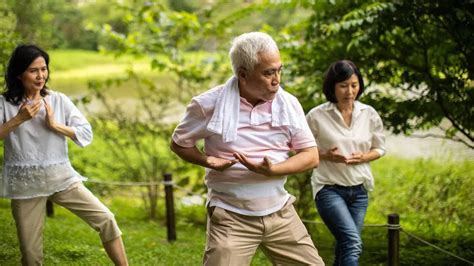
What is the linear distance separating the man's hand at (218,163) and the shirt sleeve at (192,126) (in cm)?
18

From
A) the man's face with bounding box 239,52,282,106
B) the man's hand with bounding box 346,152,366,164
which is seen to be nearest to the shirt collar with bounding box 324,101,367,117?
the man's hand with bounding box 346,152,366,164

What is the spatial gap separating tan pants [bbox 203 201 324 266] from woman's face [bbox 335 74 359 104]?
144 centimetres

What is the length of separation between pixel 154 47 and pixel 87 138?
4.49 m

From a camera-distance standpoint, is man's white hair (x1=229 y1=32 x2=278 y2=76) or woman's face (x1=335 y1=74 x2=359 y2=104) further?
woman's face (x1=335 y1=74 x2=359 y2=104)

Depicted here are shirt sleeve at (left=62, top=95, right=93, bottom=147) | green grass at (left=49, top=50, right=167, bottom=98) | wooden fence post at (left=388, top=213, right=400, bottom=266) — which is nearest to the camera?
shirt sleeve at (left=62, top=95, right=93, bottom=147)

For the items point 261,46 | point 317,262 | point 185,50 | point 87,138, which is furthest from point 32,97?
point 185,50

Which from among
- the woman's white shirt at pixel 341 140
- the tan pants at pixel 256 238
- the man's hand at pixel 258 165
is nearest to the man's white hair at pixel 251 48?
the man's hand at pixel 258 165

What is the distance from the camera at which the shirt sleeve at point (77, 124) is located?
4762 mm

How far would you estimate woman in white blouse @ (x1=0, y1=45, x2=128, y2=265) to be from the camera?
4.66 meters

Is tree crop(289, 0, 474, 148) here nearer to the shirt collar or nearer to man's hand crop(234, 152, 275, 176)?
the shirt collar

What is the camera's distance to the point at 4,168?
477 centimetres

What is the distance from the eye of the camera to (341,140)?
191 inches

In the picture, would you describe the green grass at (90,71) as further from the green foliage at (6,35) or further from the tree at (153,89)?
the green foliage at (6,35)

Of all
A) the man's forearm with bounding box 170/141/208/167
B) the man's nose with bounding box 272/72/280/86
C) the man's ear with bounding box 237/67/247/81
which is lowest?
the man's forearm with bounding box 170/141/208/167
